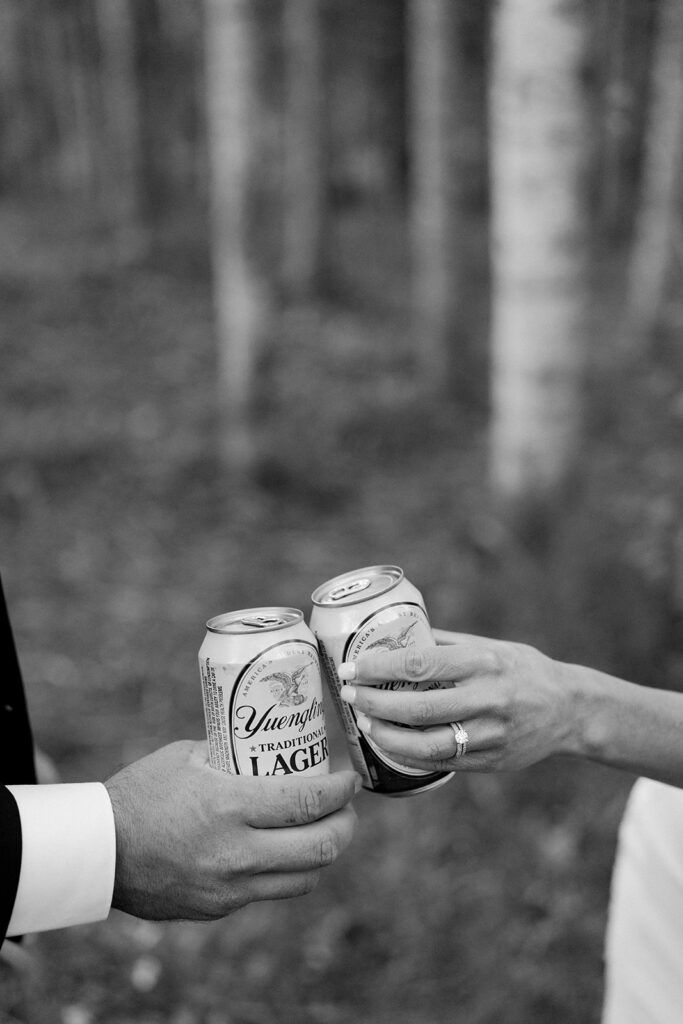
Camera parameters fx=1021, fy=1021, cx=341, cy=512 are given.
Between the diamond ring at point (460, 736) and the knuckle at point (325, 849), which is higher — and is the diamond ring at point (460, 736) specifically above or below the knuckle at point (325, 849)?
above

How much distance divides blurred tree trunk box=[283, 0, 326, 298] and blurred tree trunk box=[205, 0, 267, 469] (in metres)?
4.86

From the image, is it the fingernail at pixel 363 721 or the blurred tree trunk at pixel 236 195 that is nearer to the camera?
the fingernail at pixel 363 721

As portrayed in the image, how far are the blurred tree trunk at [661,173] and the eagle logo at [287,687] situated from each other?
725cm

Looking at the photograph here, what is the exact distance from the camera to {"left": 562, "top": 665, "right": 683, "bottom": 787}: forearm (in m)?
1.83

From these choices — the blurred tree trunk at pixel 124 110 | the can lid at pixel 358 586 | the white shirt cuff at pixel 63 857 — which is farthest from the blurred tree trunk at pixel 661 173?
the white shirt cuff at pixel 63 857

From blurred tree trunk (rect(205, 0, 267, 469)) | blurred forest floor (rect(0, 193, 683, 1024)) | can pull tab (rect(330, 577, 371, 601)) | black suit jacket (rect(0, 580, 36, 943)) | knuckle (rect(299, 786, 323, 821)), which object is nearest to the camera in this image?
knuckle (rect(299, 786, 323, 821))

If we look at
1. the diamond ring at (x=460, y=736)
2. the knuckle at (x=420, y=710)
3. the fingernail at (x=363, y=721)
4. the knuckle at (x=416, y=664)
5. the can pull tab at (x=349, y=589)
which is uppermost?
the can pull tab at (x=349, y=589)

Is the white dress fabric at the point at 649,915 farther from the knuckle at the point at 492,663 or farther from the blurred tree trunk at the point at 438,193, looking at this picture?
the blurred tree trunk at the point at 438,193

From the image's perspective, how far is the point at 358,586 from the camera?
1738 mm

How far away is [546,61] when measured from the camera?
4.27m

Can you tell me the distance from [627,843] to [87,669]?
3064 millimetres

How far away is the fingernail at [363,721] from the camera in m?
1.65

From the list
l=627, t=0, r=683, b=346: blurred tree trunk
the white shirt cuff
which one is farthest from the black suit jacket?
l=627, t=0, r=683, b=346: blurred tree trunk

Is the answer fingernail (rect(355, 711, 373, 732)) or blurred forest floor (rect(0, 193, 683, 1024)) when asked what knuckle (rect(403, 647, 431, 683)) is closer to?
fingernail (rect(355, 711, 373, 732))
